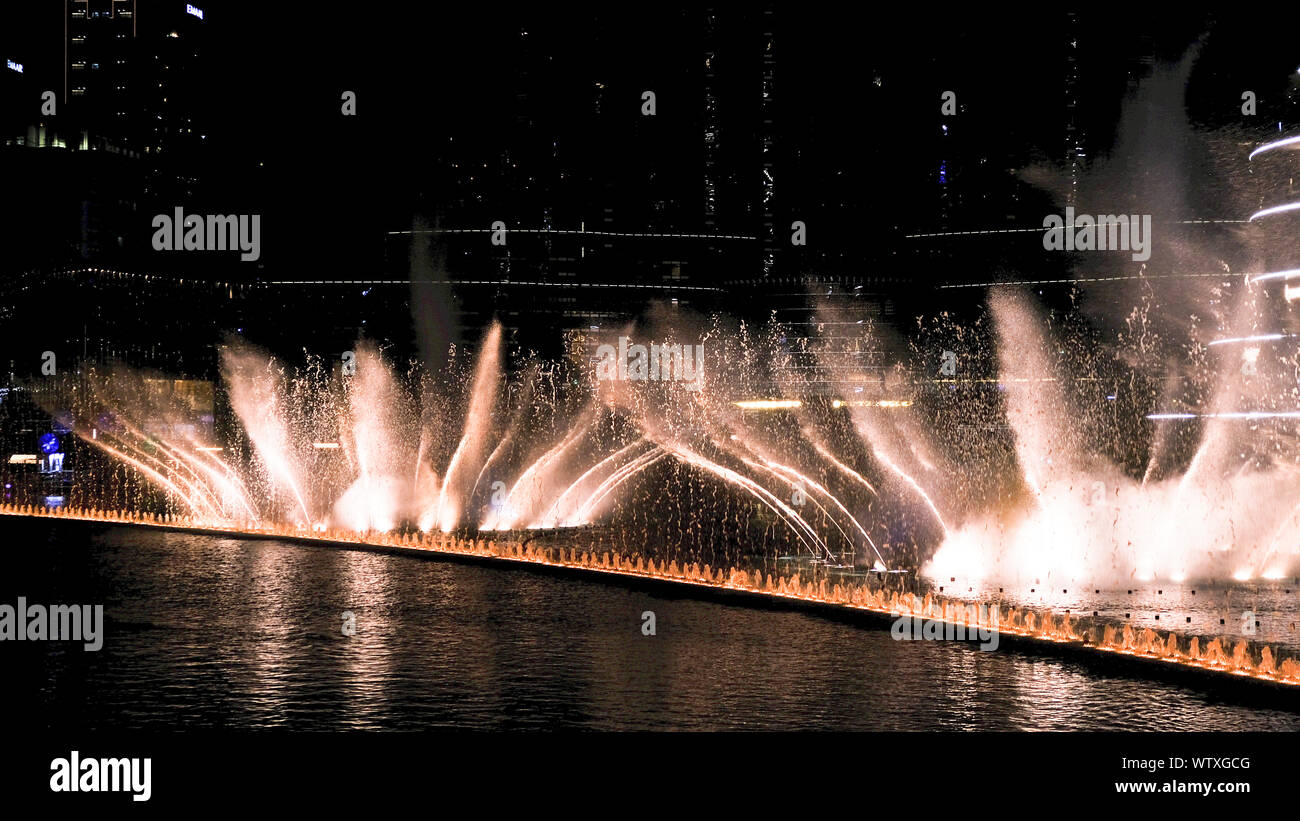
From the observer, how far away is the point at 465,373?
8588 cm

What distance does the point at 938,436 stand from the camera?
68062mm

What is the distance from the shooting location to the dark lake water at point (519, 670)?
479 inches

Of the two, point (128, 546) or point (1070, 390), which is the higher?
point (1070, 390)

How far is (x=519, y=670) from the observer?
1448 cm

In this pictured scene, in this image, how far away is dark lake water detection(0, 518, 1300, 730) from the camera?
12156 mm
